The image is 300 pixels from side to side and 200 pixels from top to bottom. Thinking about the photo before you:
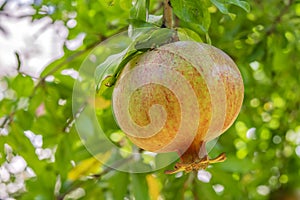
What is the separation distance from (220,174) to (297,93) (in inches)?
24.7

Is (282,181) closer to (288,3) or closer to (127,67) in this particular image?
(288,3)

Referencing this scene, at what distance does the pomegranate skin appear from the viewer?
0.66 m

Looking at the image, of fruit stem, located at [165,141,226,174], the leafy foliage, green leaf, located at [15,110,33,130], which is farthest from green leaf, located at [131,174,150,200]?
fruit stem, located at [165,141,226,174]

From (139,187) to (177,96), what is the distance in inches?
24.7

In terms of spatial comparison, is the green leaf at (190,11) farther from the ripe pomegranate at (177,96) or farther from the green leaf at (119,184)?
the green leaf at (119,184)

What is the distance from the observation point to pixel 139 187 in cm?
124

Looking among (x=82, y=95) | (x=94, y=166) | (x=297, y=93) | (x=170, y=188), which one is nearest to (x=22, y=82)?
(x=82, y=95)

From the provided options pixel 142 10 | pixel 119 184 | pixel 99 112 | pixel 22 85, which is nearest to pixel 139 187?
pixel 119 184

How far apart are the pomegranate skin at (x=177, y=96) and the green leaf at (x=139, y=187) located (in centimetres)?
54

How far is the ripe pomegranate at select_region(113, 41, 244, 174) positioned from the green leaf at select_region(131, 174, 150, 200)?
0.54 m

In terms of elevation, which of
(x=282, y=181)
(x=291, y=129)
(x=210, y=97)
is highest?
(x=210, y=97)

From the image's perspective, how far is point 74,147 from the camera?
144 cm

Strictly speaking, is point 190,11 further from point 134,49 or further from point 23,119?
point 23,119

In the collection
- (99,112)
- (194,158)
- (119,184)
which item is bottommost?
(119,184)
